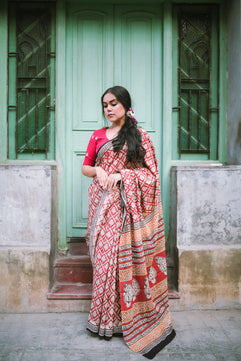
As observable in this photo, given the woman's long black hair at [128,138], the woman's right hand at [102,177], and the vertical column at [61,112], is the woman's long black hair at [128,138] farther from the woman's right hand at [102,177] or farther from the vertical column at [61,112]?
the vertical column at [61,112]

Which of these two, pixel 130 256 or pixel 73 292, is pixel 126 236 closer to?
pixel 130 256

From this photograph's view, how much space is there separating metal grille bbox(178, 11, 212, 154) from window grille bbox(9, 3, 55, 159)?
1483 mm

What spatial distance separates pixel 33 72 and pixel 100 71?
76 cm

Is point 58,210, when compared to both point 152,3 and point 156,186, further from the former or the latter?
point 152,3

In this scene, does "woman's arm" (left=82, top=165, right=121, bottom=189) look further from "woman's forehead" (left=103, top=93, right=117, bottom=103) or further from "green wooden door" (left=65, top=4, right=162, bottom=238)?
"green wooden door" (left=65, top=4, right=162, bottom=238)

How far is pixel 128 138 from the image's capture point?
2.77m

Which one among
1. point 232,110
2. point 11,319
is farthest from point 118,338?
point 232,110

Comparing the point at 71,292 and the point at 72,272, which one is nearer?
the point at 71,292

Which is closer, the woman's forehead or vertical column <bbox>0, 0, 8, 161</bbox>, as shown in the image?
the woman's forehead

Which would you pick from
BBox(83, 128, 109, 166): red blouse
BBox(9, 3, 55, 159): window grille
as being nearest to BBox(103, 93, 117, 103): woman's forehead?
BBox(83, 128, 109, 166): red blouse

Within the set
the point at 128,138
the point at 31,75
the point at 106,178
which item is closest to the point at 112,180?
the point at 106,178

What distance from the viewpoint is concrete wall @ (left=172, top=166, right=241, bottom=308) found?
3129 millimetres

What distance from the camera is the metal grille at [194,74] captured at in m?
3.76

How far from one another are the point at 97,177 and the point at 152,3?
7.51 ft
